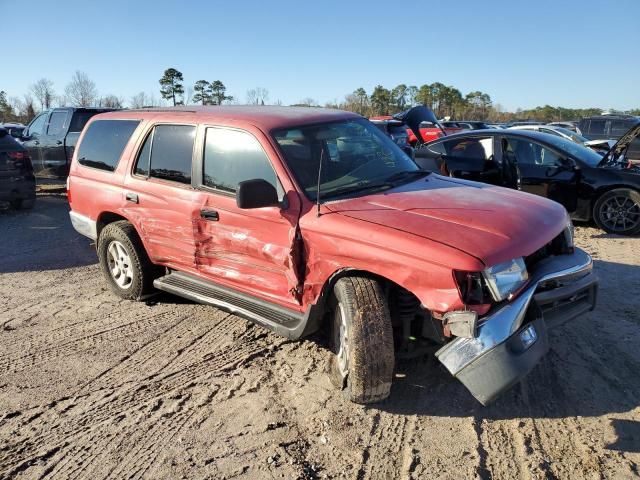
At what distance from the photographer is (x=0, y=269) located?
6.57 meters

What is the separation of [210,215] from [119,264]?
1682mm

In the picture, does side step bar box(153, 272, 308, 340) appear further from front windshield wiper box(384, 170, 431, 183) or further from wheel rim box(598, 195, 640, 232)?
wheel rim box(598, 195, 640, 232)

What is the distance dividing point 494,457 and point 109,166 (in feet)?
14.0

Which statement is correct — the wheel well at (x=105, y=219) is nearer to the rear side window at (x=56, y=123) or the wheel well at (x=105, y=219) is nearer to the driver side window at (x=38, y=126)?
the rear side window at (x=56, y=123)

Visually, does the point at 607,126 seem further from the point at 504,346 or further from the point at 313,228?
the point at 504,346

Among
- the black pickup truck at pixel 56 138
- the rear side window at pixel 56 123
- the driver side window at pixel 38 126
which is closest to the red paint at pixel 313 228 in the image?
the black pickup truck at pixel 56 138

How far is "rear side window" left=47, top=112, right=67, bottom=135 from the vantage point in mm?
11844

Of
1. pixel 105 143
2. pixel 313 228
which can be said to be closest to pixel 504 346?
pixel 313 228

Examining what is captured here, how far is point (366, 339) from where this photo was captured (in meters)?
2.96

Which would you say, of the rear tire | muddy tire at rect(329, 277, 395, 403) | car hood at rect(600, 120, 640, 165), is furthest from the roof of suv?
the rear tire

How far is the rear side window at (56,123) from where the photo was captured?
11.8 m

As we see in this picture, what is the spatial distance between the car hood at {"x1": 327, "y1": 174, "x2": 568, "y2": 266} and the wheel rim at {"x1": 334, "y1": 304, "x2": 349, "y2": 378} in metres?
0.66

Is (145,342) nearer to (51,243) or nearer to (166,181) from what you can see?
(166,181)

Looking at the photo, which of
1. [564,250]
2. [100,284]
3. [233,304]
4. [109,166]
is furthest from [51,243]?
[564,250]
